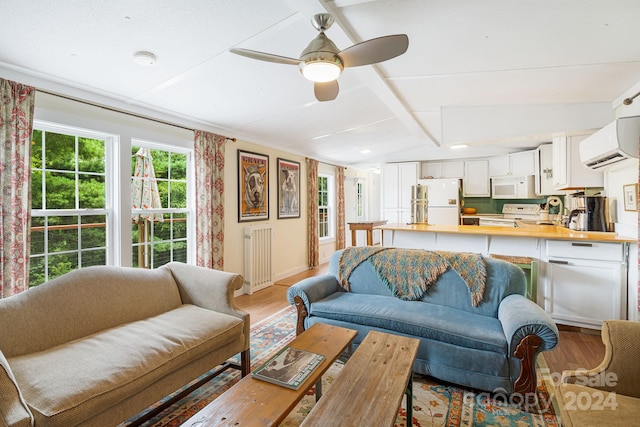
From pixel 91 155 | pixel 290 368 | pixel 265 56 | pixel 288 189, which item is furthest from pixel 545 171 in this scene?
pixel 91 155

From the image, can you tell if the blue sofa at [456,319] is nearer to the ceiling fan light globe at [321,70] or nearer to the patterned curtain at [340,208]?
the ceiling fan light globe at [321,70]

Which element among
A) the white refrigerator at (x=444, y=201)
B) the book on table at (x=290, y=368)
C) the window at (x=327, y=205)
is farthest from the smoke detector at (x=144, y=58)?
the white refrigerator at (x=444, y=201)

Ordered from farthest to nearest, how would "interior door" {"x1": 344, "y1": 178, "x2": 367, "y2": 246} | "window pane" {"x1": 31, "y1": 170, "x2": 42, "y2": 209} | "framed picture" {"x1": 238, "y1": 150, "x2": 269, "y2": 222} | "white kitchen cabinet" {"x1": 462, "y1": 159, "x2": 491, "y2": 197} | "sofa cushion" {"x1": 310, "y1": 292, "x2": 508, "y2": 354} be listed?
"interior door" {"x1": 344, "y1": 178, "x2": 367, "y2": 246}, "white kitchen cabinet" {"x1": 462, "y1": 159, "x2": 491, "y2": 197}, "framed picture" {"x1": 238, "y1": 150, "x2": 269, "y2": 222}, "window pane" {"x1": 31, "y1": 170, "x2": 42, "y2": 209}, "sofa cushion" {"x1": 310, "y1": 292, "x2": 508, "y2": 354}

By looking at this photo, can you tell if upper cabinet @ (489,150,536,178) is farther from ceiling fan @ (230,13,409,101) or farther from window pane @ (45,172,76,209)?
window pane @ (45,172,76,209)

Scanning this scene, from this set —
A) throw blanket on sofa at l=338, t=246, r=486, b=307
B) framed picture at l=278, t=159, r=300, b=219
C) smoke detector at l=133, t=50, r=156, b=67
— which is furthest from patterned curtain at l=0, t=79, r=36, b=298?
framed picture at l=278, t=159, r=300, b=219

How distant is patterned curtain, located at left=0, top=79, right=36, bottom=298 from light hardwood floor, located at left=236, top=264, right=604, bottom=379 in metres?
1.97

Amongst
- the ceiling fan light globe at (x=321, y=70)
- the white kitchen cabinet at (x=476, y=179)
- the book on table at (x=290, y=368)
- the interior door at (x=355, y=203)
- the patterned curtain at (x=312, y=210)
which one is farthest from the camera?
the interior door at (x=355, y=203)

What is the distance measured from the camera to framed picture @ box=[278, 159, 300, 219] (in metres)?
5.10

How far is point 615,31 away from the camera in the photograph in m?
1.91

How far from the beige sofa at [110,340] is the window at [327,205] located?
4.31 metres

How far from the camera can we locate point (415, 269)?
2.71 metres

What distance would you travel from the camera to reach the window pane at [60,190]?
8.46 ft

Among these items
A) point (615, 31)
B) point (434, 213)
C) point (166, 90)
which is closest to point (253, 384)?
point (166, 90)

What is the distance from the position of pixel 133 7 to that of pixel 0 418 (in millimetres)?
1960
